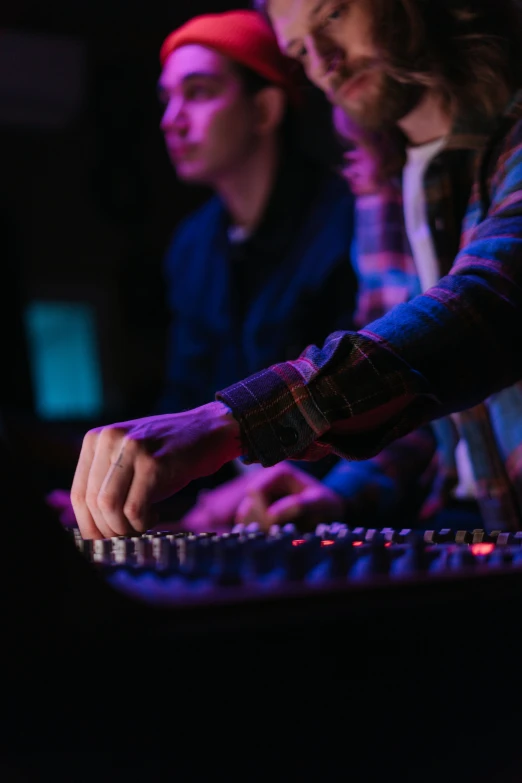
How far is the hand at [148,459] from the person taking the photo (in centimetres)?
69

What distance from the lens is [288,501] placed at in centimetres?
127

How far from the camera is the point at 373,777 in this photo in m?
0.45

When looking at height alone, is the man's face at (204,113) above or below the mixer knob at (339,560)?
above

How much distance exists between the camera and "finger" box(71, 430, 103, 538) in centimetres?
75

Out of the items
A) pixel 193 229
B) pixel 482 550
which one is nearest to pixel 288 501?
pixel 482 550

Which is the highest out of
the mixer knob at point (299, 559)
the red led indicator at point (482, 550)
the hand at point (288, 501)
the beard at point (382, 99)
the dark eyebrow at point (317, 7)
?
the dark eyebrow at point (317, 7)

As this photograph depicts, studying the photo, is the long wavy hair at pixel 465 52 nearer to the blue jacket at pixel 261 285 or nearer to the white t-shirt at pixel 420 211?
the white t-shirt at pixel 420 211

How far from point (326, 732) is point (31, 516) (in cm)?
20

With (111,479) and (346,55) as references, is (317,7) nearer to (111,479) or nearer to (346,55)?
(346,55)

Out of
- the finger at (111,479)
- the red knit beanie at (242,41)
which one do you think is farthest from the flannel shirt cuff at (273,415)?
the red knit beanie at (242,41)

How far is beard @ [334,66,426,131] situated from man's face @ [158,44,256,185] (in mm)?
434

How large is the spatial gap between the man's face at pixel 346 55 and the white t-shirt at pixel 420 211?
0.07 metres

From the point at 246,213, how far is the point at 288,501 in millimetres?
727

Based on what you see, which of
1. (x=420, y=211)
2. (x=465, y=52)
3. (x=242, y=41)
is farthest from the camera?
(x=242, y=41)
